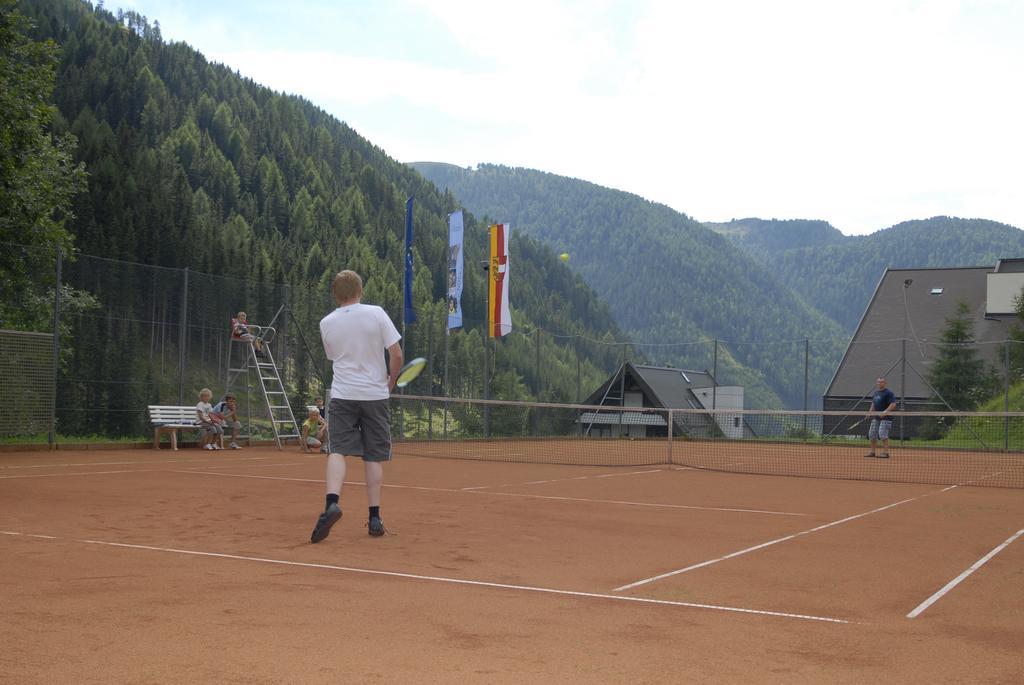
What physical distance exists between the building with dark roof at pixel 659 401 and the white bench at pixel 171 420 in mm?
17235

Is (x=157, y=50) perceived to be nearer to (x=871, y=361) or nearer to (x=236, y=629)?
(x=871, y=361)

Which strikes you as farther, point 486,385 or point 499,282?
point 486,385

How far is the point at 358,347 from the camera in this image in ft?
22.9

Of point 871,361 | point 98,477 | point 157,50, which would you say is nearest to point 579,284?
point 157,50

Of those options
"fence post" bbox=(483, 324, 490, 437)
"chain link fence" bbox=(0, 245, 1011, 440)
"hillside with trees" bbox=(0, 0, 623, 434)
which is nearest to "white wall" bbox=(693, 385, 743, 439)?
"hillside with trees" bbox=(0, 0, 623, 434)

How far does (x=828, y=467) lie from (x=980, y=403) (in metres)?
12.3

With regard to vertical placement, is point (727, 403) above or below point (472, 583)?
above

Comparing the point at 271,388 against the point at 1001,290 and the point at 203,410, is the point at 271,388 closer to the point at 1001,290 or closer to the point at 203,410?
the point at 203,410

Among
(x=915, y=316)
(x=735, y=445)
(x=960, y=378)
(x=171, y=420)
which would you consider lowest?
(x=735, y=445)

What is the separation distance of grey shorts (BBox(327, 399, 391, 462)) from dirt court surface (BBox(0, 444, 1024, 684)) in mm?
564

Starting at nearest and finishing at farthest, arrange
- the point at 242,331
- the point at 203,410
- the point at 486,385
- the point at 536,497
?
the point at 536,497, the point at 203,410, the point at 242,331, the point at 486,385

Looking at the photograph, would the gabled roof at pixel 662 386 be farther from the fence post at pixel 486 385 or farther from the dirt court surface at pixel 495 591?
the dirt court surface at pixel 495 591

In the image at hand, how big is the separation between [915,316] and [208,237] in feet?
108

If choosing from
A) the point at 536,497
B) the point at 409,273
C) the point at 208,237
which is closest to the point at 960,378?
the point at 409,273
